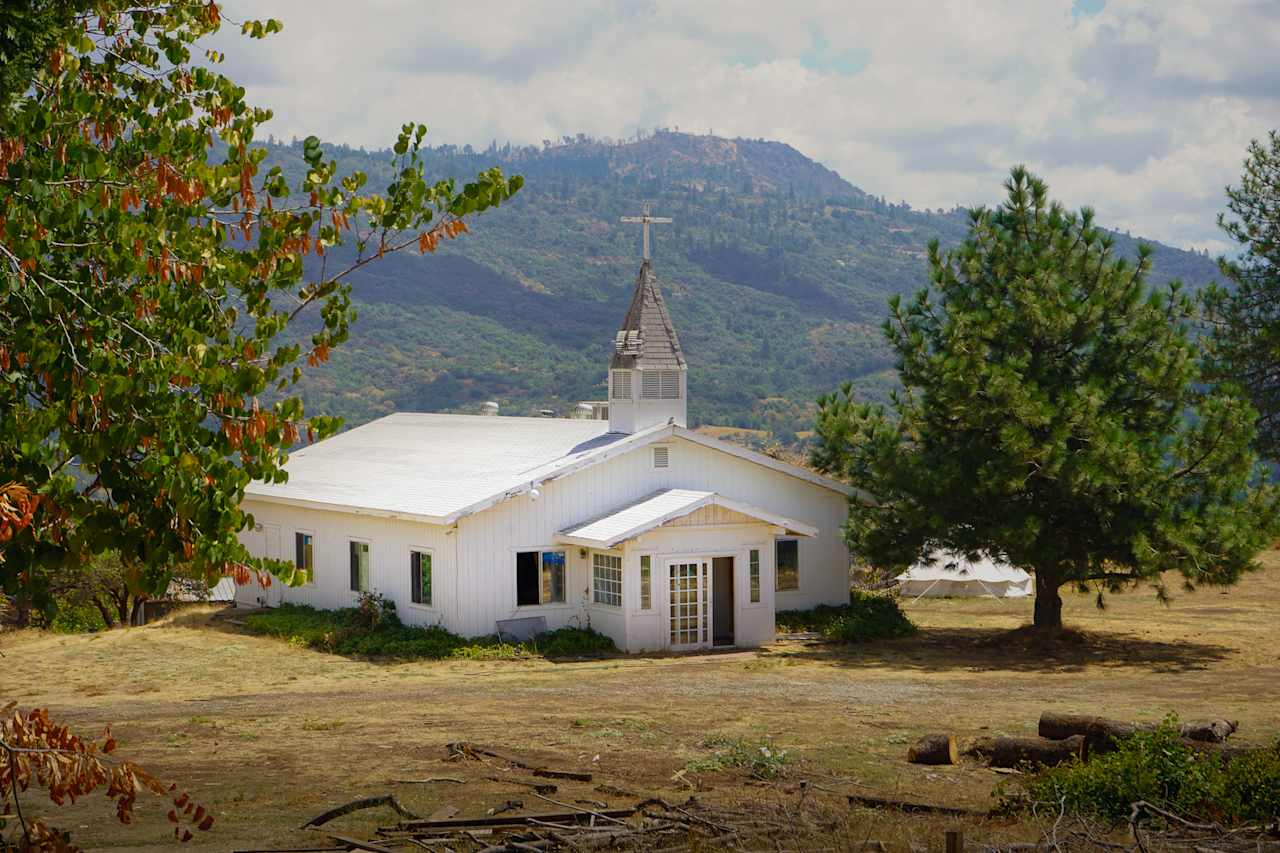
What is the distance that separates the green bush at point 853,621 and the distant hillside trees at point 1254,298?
14103 millimetres

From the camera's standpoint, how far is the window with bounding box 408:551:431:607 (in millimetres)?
26250

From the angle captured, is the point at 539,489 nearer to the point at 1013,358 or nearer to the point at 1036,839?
the point at 1013,358

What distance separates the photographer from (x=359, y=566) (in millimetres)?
28359

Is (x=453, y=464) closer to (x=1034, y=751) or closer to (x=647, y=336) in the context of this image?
(x=647, y=336)

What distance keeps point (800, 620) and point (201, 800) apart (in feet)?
58.7

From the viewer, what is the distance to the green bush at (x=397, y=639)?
2481 centimetres

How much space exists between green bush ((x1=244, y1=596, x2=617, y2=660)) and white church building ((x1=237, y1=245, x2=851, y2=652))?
32cm

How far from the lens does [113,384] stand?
713 centimetres

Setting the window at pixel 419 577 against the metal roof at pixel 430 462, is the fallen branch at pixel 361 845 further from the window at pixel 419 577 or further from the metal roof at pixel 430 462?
the window at pixel 419 577

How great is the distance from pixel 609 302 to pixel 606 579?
119223 millimetres

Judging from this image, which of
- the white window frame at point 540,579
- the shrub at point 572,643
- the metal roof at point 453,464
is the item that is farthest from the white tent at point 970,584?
the shrub at point 572,643

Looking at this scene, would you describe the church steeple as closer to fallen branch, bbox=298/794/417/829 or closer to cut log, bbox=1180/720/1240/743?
cut log, bbox=1180/720/1240/743

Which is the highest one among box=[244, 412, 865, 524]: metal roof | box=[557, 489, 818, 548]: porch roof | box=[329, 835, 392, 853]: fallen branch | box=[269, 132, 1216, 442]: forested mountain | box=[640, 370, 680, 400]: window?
box=[269, 132, 1216, 442]: forested mountain

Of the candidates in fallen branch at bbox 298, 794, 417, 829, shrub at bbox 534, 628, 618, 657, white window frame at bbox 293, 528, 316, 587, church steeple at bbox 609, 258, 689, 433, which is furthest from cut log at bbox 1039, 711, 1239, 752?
white window frame at bbox 293, 528, 316, 587
